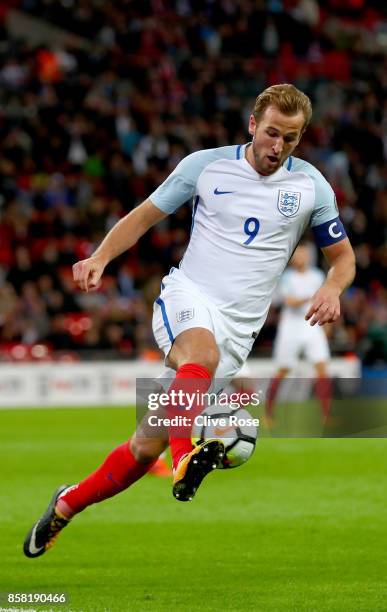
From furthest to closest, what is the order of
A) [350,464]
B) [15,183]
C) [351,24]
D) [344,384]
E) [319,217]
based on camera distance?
[351,24] < [15,183] < [344,384] < [350,464] < [319,217]

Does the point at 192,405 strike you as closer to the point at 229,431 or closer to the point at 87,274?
the point at 229,431

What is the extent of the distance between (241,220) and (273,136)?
437 millimetres

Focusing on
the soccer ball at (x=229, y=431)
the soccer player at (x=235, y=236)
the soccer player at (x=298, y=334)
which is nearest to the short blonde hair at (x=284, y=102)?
the soccer player at (x=235, y=236)

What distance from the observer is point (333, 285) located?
239 inches

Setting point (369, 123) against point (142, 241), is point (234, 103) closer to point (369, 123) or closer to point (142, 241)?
point (369, 123)

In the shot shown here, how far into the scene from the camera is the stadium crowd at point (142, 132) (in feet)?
62.2

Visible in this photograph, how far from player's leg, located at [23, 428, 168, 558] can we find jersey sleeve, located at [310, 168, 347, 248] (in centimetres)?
122

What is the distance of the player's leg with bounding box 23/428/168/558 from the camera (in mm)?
6234

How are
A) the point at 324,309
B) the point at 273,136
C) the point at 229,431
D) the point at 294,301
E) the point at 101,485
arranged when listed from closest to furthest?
the point at 229,431
the point at 324,309
the point at 273,136
the point at 101,485
the point at 294,301

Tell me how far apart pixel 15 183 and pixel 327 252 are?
14.5 m

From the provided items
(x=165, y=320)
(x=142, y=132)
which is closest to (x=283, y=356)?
(x=142, y=132)

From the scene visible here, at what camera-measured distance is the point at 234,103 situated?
76.4 ft

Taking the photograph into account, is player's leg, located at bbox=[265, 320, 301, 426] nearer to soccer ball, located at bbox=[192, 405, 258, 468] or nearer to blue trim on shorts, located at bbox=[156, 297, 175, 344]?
blue trim on shorts, located at bbox=[156, 297, 175, 344]

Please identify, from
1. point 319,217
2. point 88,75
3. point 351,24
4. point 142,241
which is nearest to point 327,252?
point 319,217
